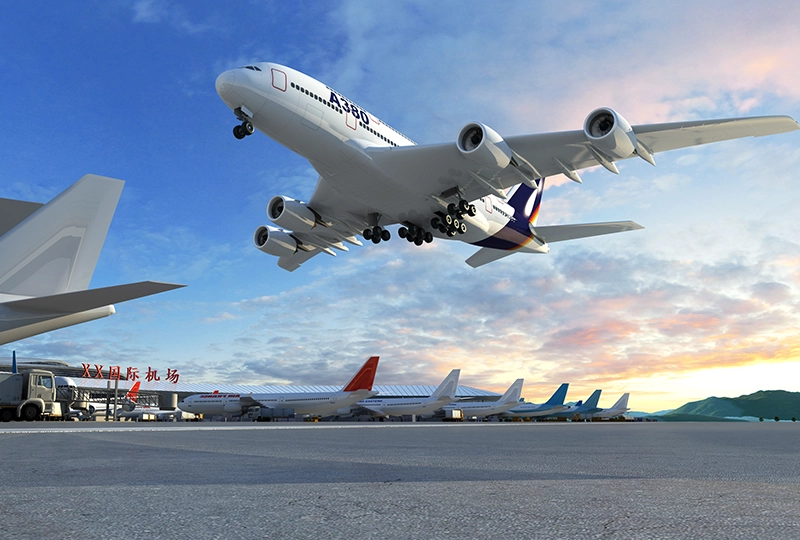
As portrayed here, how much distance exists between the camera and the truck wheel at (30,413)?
35.1 m

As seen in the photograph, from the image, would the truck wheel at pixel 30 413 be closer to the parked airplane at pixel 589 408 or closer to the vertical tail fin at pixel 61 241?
the vertical tail fin at pixel 61 241

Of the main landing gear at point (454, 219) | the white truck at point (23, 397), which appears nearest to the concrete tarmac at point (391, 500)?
the main landing gear at point (454, 219)

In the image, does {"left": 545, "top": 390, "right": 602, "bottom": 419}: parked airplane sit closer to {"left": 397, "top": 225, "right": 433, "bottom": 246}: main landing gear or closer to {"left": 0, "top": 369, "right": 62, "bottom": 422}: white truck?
{"left": 397, "top": 225, "right": 433, "bottom": 246}: main landing gear

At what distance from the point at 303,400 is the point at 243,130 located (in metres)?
40.3

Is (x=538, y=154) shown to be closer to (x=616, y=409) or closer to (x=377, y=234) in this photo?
(x=377, y=234)

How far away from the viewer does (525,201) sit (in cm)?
3288

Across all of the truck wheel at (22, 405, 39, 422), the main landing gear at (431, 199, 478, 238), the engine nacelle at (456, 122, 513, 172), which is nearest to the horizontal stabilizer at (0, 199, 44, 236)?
the engine nacelle at (456, 122, 513, 172)

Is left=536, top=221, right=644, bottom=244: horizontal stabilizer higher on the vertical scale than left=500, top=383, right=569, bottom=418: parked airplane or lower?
higher

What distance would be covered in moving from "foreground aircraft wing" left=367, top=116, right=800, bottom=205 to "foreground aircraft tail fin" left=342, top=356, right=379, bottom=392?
2943 cm

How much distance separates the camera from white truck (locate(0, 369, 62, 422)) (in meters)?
35.0

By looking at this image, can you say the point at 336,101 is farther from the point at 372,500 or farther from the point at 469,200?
Result: the point at 372,500

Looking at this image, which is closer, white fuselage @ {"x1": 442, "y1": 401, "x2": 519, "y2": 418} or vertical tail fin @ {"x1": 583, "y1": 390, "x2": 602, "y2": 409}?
white fuselage @ {"x1": 442, "y1": 401, "x2": 519, "y2": 418}

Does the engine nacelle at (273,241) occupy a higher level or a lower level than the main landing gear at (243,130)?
lower

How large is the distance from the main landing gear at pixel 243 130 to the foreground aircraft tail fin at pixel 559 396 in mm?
70715
